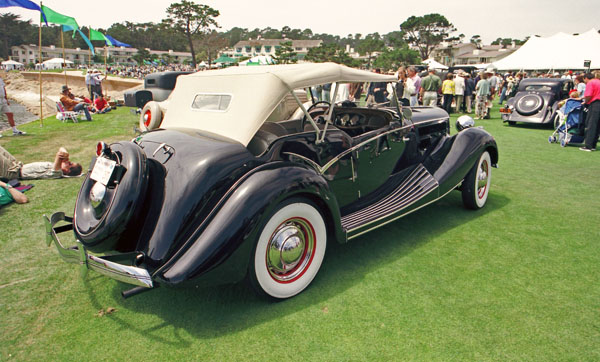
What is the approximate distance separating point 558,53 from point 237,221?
23.0m

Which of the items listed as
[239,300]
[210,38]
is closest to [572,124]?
[239,300]

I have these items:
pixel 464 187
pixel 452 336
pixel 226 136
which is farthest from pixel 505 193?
pixel 226 136

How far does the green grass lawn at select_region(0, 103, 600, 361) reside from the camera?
2.28 metres

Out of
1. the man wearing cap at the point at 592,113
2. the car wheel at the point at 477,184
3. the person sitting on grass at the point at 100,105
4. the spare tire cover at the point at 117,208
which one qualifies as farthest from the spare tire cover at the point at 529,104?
the person sitting on grass at the point at 100,105

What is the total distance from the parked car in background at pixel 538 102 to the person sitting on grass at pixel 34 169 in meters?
11.7

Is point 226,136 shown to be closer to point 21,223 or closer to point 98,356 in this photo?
point 98,356

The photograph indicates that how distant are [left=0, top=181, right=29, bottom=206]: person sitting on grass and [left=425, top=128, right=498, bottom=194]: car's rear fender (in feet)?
17.2

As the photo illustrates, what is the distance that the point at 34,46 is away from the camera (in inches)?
3659

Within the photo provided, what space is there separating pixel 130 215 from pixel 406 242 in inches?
103

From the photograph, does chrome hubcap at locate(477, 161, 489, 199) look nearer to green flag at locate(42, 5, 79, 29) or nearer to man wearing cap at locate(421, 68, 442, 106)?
man wearing cap at locate(421, 68, 442, 106)

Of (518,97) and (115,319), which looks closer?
(115,319)

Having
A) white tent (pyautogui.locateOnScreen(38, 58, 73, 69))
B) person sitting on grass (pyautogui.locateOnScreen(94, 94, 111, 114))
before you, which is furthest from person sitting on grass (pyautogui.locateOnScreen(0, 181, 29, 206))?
white tent (pyautogui.locateOnScreen(38, 58, 73, 69))

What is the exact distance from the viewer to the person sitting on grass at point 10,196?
4691mm

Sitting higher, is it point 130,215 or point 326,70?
point 326,70
